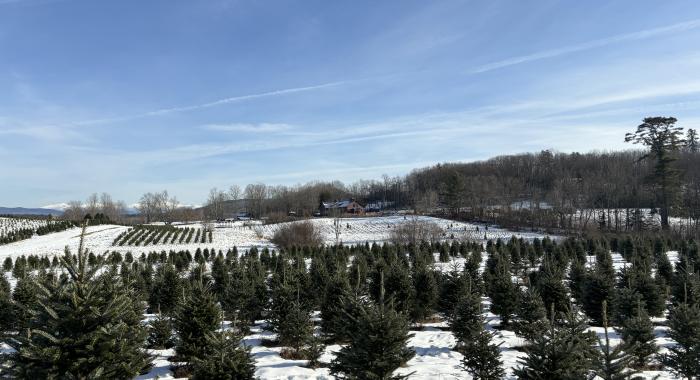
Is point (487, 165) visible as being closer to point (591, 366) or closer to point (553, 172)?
point (553, 172)

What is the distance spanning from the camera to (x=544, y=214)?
2511 inches

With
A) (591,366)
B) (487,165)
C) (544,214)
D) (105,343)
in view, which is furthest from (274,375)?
(487,165)

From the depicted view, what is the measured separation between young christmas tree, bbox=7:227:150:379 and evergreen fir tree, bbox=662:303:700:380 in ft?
34.1

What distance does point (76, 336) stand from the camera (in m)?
5.55

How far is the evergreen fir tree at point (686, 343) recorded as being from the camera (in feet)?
28.0

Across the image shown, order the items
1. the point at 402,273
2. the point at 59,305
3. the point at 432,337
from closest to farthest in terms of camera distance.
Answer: the point at 59,305 → the point at 432,337 → the point at 402,273

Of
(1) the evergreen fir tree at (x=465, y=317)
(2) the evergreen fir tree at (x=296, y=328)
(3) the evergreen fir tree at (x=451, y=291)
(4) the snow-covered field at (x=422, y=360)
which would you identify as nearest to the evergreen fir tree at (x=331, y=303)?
(4) the snow-covered field at (x=422, y=360)

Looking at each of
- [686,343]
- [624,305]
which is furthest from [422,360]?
[624,305]

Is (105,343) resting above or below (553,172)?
below

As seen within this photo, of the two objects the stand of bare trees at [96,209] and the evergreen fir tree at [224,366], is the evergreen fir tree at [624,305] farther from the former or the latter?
the stand of bare trees at [96,209]

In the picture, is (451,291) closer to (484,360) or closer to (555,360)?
(484,360)

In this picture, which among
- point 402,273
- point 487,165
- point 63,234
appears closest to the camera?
point 402,273

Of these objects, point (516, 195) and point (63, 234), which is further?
point (516, 195)

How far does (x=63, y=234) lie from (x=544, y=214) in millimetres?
68344
